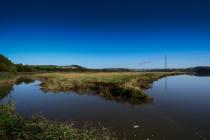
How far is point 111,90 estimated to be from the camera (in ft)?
90.0

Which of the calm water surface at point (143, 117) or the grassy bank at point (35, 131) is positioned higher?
the grassy bank at point (35, 131)

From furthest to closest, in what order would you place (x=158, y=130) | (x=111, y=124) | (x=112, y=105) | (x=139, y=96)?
(x=139, y=96), (x=112, y=105), (x=111, y=124), (x=158, y=130)

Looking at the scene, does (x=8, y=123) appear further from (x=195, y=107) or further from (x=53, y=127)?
(x=195, y=107)

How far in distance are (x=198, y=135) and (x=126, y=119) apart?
4874 mm

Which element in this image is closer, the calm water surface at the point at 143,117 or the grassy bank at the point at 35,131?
the grassy bank at the point at 35,131

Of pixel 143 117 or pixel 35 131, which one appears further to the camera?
pixel 143 117

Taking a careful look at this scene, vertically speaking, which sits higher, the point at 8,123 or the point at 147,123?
the point at 8,123

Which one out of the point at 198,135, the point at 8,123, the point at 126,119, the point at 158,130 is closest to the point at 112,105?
the point at 126,119

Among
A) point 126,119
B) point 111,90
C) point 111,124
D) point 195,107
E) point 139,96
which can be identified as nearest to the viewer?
point 111,124

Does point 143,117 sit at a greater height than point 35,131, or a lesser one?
lesser

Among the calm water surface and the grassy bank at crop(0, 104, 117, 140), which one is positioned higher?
the grassy bank at crop(0, 104, 117, 140)

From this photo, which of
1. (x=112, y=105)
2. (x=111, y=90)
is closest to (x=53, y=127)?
(x=112, y=105)

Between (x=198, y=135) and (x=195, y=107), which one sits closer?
(x=198, y=135)

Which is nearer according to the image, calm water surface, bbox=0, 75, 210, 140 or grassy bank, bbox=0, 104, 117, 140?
grassy bank, bbox=0, 104, 117, 140
